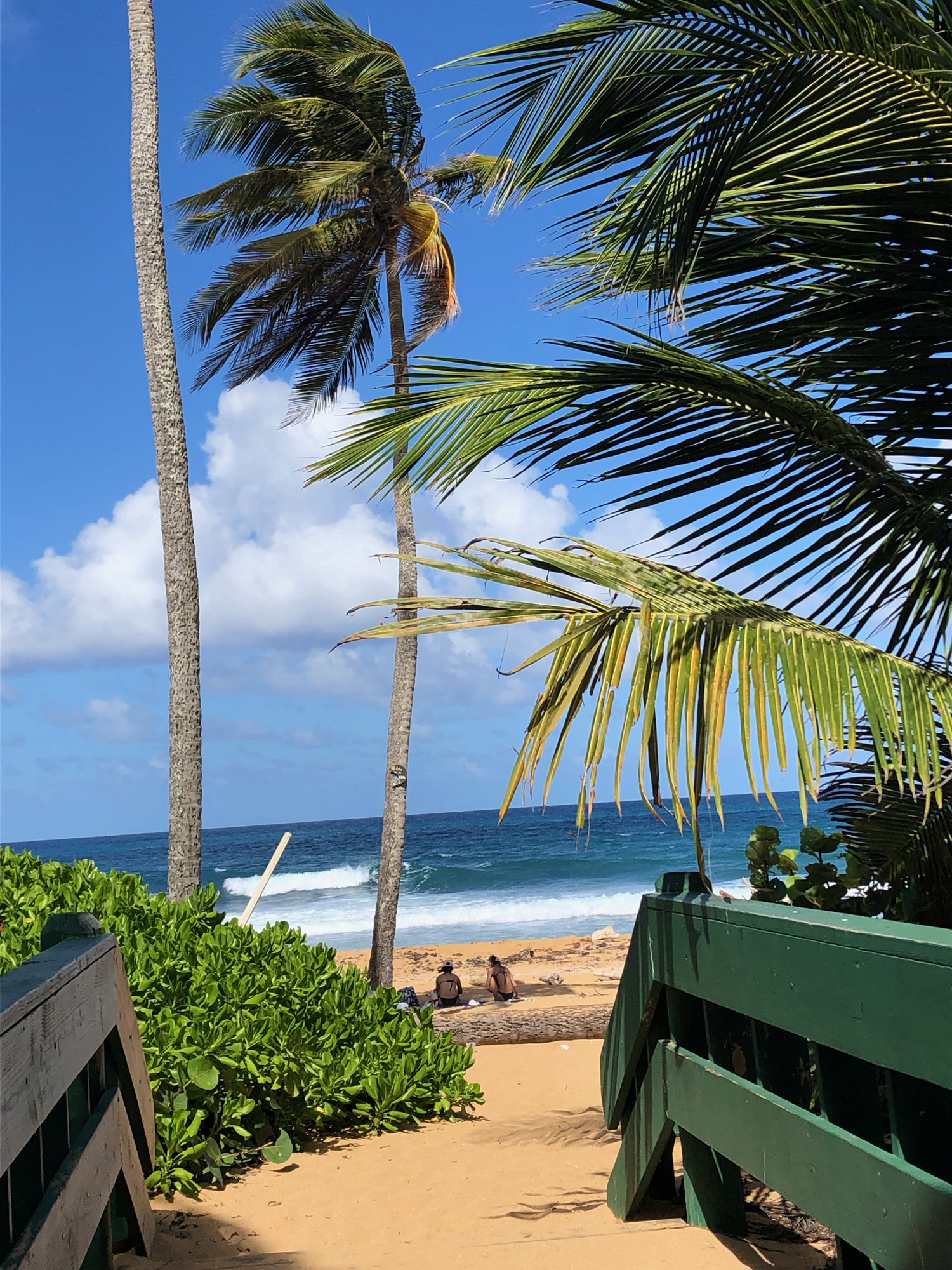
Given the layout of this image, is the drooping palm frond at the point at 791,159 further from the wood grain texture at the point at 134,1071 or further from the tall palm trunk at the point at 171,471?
the tall palm trunk at the point at 171,471

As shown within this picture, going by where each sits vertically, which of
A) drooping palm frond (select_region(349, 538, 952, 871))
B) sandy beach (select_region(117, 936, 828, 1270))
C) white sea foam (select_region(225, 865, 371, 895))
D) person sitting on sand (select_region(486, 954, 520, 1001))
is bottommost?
white sea foam (select_region(225, 865, 371, 895))

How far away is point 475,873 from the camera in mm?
37469

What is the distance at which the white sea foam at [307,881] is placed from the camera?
38344mm

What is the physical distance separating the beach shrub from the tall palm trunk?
6.80ft

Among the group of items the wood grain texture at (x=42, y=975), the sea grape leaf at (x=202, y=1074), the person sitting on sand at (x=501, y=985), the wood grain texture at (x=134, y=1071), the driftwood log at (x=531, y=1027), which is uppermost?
A: the wood grain texture at (x=42, y=975)

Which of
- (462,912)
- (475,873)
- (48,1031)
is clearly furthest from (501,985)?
(475,873)

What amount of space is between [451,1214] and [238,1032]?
1.03 meters

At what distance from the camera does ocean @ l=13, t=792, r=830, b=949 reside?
92.3 ft

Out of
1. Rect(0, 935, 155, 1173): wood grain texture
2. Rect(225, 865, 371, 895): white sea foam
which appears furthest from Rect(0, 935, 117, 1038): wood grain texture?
Rect(225, 865, 371, 895): white sea foam

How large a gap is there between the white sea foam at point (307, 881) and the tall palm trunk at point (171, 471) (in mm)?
31545

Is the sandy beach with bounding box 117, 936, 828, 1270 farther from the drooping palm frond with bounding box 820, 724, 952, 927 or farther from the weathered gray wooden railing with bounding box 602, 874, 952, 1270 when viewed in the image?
the drooping palm frond with bounding box 820, 724, 952, 927

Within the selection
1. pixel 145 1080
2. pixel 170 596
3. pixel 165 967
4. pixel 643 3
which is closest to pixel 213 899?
pixel 165 967

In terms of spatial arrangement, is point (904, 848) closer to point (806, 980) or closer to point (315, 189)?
point (806, 980)

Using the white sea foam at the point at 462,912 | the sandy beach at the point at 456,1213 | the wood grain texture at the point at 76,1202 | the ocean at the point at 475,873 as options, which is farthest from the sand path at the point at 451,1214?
the white sea foam at the point at 462,912
